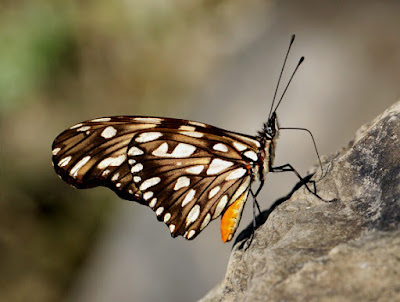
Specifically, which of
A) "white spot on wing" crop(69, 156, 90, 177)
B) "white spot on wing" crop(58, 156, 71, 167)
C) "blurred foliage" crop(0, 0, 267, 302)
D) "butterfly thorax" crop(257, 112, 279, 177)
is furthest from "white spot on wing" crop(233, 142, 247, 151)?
"blurred foliage" crop(0, 0, 267, 302)

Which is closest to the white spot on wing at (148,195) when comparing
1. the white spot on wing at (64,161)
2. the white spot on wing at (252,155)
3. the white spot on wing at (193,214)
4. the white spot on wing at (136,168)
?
the white spot on wing at (136,168)

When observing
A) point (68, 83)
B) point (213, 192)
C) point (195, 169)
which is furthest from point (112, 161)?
point (68, 83)

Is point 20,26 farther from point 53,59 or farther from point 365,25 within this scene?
point 365,25

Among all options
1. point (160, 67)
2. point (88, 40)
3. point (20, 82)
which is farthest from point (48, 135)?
point (160, 67)

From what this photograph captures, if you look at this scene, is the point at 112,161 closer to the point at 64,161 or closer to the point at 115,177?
the point at 115,177

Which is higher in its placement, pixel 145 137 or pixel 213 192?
pixel 145 137

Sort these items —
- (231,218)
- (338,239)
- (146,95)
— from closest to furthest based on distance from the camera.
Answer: (338,239)
(231,218)
(146,95)

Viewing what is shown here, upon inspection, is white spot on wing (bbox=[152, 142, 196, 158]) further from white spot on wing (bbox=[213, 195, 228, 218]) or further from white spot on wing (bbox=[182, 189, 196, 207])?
white spot on wing (bbox=[213, 195, 228, 218])

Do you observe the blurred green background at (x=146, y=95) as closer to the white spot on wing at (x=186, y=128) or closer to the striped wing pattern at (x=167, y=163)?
the striped wing pattern at (x=167, y=163)
